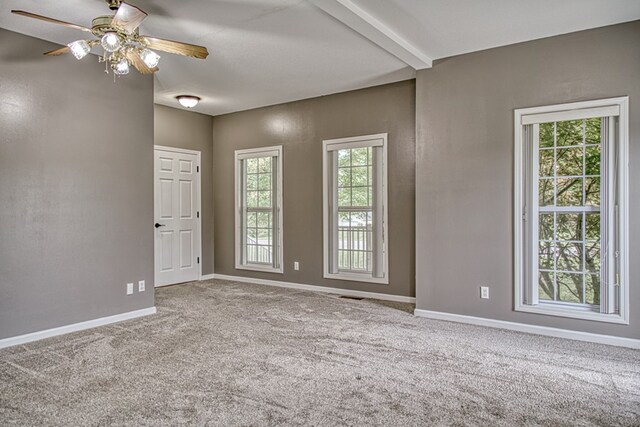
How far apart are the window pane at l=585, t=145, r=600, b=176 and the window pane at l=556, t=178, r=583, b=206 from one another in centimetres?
11

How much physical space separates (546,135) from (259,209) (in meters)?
4.09

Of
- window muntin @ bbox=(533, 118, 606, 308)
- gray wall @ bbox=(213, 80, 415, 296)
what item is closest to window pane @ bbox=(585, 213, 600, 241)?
window muntin @ bbox=(533, 118, 606, 308)

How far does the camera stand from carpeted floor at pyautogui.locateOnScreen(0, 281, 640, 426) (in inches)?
93.7

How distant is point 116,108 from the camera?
438 cm

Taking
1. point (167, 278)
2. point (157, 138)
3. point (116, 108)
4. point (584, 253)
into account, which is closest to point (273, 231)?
point (167, 278)

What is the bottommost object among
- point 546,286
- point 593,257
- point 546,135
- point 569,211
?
point 546,286

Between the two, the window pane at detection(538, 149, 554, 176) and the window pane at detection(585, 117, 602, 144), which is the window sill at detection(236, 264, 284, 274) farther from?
the window pane at detection(585, 117, 602, 144)

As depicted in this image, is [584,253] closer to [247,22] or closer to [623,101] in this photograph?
[623,101]

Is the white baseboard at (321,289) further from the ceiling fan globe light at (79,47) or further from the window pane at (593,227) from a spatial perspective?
the ceiling fan globe light at (79,47)

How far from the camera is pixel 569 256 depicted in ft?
12.5

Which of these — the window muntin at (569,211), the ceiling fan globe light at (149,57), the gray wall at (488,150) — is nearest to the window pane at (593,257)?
the window muntin at (569,211)

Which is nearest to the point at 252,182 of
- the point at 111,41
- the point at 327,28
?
the point at 327,28

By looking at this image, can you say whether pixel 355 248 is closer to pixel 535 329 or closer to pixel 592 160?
pixel 535 329

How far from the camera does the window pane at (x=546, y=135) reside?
153 inches
